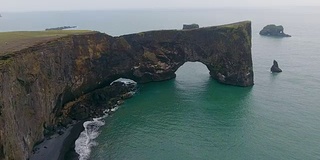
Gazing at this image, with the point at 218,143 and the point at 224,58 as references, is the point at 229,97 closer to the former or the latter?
the point at 224,58

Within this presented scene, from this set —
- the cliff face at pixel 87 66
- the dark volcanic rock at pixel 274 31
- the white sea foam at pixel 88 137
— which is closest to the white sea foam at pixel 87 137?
the white sea foam at pixel 88 137

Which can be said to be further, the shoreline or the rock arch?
the rock arch

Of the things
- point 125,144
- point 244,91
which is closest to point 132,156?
point 125,144

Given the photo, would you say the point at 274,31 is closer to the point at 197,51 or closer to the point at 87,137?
the point at 197,51

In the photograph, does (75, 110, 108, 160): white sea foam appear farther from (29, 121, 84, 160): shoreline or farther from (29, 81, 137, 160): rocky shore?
(29, 121, 84, 160): shoreline

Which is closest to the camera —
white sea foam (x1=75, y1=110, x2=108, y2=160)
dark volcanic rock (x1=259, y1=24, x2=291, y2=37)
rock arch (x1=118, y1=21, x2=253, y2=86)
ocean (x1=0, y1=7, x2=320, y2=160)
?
ocean (x1=0, y1=7, x2=320, y2=160)

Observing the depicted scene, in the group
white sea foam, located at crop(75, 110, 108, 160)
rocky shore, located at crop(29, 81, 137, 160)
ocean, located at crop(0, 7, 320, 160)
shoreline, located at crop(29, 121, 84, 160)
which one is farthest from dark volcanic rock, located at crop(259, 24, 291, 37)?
shoreline, located at crop(29, 121, 84, 160)

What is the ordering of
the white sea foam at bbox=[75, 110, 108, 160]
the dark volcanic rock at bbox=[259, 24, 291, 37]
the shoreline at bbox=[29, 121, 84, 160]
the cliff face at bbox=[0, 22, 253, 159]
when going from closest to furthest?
the cliff face at bbox=[0, 22, 253, 159]
the shoreline at bbox=[29, 121, 84, 160]
the white sea foam at bbox=[75, 110, 108, 160]
the dark volcanic rock at bbox=[259, 24, 291, 37]

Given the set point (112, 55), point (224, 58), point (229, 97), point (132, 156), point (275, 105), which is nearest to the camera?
point (132, 156)

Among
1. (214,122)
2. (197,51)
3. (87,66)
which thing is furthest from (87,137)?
(197,51)
